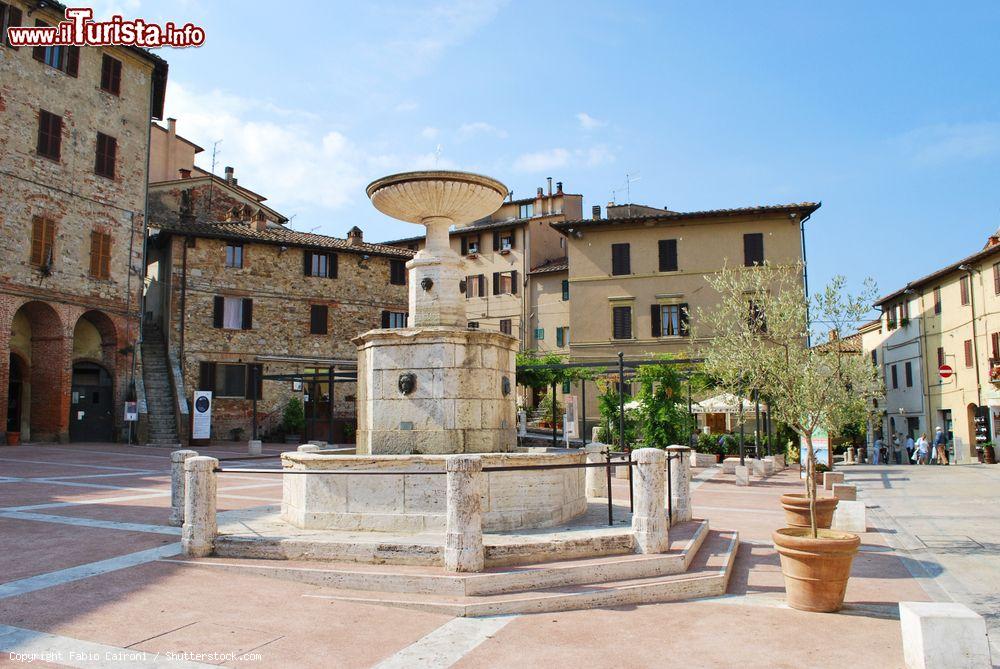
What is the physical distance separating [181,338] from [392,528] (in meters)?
28.0

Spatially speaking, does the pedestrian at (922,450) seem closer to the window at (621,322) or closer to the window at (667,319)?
the window at (667,319)

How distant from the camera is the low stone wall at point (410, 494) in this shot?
840 cm

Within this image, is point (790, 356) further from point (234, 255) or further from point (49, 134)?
point (234, 255)

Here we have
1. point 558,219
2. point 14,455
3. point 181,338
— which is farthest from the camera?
point 558,219

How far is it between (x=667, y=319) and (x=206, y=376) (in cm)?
2214

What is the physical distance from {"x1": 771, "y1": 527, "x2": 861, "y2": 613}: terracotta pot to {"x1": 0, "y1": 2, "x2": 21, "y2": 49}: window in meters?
30.3

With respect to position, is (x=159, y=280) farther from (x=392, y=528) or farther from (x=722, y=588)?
(x=722, y=588)

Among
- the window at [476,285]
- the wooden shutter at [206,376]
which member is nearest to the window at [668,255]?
the window at [476,285]

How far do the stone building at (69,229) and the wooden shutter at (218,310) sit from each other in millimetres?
3892

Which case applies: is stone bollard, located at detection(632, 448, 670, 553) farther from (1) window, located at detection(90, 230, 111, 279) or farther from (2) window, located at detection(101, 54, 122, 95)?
(2) window, located at detection(101, 54, 122, 95)

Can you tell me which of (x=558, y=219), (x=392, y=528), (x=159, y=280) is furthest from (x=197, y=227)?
(x=392, y=528)

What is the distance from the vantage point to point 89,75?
29.1m

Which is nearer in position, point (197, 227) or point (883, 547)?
point (883, 547)

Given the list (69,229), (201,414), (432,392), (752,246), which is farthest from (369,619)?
(752,246)
